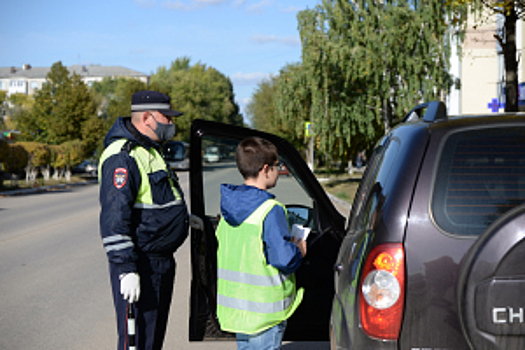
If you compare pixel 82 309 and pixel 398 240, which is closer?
pixel 398 240

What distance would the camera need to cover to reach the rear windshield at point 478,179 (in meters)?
2.26

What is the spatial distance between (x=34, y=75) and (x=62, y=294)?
519 ft

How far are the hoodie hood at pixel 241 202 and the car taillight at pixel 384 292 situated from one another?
73 cm

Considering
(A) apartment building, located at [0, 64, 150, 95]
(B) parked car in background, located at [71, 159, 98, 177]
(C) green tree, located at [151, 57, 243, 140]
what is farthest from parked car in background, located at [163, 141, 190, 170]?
(A) apartment building, located at [0, 64, 150, 95]

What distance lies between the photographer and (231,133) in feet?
12.0

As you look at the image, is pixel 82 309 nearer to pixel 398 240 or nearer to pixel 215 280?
pixel 215 280

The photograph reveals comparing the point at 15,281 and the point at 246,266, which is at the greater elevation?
the point at 246,266

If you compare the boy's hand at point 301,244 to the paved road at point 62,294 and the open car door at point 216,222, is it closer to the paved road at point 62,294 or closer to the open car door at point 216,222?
the open car door at point 216,222

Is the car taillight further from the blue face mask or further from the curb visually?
the curb

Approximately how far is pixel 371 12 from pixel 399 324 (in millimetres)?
19622

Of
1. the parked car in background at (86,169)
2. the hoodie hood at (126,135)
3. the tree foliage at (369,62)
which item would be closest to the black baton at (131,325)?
the hoodie hood at (126,135)

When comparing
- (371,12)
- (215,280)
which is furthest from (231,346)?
(371,12)

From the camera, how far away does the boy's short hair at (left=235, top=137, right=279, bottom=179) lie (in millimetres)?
2910

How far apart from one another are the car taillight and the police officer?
136 cm
